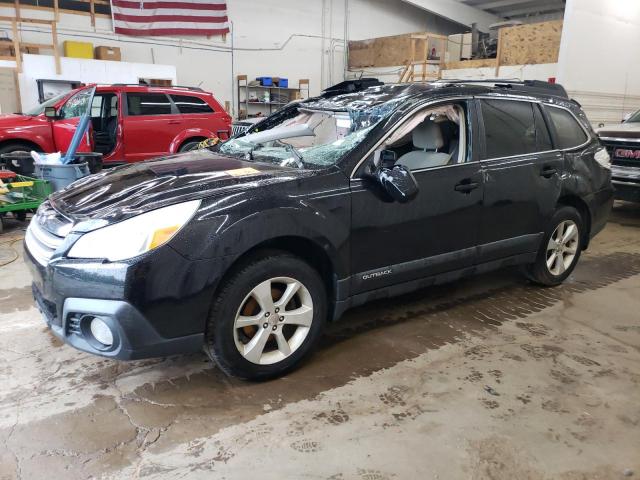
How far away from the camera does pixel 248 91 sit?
1566 centimetres

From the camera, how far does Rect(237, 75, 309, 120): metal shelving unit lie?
15.6m

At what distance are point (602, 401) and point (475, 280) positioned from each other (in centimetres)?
192

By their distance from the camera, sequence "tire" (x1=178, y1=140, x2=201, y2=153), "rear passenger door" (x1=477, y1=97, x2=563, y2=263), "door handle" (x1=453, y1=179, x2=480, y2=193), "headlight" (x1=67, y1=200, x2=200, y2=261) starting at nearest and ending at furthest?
"headlight" (x1=67, y1=200, x2=200, y2=261), "door handle" (x1=453, y1=179, x2=480, y2=193), "rear passenger door" (x1=477, y1=97, x2=563, y2=263), "tire" (x1=178, y1=140, x2=201, y2=153)

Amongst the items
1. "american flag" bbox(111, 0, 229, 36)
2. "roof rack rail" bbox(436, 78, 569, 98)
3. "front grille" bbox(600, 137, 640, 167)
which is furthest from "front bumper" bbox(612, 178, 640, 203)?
"american flag" bbox(111, 0, 229, 36)

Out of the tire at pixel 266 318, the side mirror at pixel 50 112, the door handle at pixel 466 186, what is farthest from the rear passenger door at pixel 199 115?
the tire at pixel 266 318

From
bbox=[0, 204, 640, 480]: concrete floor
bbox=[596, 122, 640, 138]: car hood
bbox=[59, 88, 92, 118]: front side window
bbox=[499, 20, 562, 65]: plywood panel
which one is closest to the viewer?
bbox=[0, 204, 640, 480]: concrete floor

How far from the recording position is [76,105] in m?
8.06

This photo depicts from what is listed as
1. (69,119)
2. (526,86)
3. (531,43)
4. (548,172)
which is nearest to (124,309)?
(548,172)

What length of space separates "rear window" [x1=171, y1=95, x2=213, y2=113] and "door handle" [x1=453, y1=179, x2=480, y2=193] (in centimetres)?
672

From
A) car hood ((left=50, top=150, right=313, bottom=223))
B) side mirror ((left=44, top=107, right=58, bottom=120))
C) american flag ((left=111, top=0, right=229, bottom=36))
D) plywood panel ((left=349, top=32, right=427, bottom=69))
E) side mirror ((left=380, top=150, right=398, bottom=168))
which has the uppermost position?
american flag ((left=111, top=0, right=229, bottom=36))

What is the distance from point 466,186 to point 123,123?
6576 mm

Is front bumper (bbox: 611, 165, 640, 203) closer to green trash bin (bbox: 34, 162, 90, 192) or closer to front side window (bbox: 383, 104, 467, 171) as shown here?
front side window (bbox: 383, 104, 467, 171)

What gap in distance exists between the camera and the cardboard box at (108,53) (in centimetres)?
1232

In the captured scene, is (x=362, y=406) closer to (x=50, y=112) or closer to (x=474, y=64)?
(x=50, y=112)
